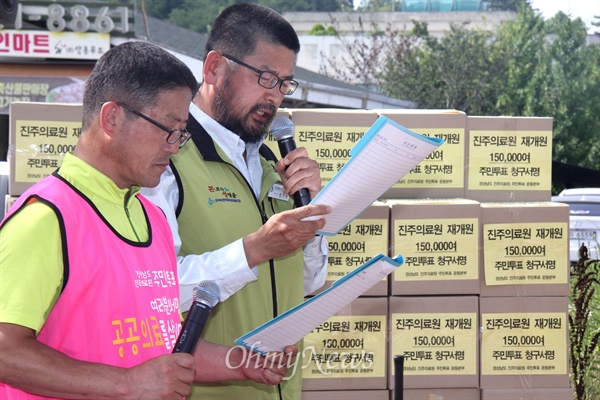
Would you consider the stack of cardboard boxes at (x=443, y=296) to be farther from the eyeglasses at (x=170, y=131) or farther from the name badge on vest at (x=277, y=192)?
the eyeglasses at (x=170, y=131)

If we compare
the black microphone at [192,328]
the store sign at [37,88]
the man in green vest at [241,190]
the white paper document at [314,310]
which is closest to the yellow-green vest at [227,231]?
the man in green vest at [241,190]

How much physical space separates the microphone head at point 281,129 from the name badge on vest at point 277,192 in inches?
6.7

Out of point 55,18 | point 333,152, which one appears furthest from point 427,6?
point 333,152

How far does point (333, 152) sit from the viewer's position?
3.58 m

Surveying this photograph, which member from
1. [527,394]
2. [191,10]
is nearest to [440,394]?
[527,394]

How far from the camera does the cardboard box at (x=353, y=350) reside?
353 centimetres

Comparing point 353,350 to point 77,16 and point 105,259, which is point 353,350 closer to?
point 105,259

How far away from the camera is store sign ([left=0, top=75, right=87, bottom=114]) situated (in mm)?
11859

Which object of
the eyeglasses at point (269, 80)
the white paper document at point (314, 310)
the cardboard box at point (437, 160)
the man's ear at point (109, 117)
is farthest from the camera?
the cardboard box at point (437, 160)

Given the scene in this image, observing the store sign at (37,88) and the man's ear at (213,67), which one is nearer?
the man's ear at (213,67)

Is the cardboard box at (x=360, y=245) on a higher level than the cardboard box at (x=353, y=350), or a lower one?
higher

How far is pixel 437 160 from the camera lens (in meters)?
3.65

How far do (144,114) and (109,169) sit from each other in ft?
0.50

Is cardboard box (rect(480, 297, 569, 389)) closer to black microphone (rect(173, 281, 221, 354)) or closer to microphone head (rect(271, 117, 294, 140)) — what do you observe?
microphone head (rect(271, 117, 294, 140))
